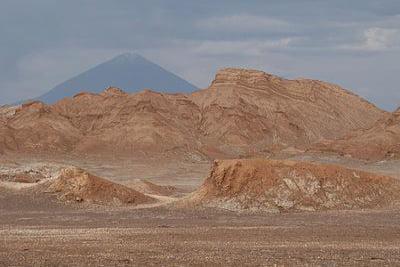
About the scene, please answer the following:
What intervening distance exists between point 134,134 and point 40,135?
536 inches

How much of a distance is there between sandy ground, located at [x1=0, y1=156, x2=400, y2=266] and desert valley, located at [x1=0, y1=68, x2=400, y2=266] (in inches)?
2.3

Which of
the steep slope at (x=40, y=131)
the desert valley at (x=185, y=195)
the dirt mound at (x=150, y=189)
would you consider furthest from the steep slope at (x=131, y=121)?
the dirt mound at (x=150, y=189)

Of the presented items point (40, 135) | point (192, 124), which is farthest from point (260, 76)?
point (40, 135)

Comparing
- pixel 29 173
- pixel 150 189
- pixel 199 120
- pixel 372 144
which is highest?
pixel 199 120

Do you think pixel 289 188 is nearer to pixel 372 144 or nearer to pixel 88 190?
pixel 88 190

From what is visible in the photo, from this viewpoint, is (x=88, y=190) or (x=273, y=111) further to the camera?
(x=273, y=111)

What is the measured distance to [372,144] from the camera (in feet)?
350

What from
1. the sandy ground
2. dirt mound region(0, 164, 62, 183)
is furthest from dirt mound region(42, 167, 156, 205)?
dirt mound region(0, 164, 62, 183)

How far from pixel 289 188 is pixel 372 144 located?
6411 centimetres

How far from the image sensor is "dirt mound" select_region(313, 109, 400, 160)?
10412cm

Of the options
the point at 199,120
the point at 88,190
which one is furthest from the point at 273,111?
the point at 88,190

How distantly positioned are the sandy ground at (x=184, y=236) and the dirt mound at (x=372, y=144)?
61.4 meters

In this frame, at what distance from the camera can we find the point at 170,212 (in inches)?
1756

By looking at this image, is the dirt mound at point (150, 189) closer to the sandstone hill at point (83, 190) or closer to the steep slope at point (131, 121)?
the sandstone hill at point (83, 190)
